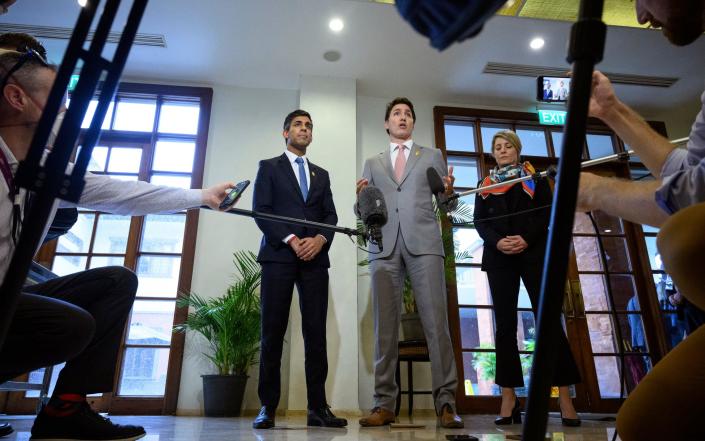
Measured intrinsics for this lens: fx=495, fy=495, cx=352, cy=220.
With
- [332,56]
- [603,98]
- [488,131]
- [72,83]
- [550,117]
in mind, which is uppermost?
[332,56]

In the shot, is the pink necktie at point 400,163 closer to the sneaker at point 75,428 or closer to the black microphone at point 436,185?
the black microphone at point 436,185

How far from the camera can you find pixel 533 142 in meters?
5.14

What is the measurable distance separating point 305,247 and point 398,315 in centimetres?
64

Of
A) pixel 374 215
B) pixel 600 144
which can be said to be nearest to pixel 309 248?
pixel 374 215

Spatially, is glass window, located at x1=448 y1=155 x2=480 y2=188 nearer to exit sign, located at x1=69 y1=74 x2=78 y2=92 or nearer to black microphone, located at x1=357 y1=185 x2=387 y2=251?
black microphone, located at x1=357 y1=185 x2=387 y2=251

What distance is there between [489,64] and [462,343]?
8.36ft

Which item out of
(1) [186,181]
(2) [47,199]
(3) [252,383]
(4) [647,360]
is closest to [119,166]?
(1) [186,181]

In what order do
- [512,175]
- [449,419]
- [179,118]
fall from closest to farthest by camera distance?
[449,419] → [512,175] → [179,118]

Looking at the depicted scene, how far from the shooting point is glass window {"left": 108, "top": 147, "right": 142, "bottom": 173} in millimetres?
4500

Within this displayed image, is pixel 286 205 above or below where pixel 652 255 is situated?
below

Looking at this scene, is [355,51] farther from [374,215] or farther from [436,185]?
[374,215]

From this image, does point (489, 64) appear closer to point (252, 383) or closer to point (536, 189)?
point (536, 189)

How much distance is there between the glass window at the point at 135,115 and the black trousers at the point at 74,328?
3.45 m

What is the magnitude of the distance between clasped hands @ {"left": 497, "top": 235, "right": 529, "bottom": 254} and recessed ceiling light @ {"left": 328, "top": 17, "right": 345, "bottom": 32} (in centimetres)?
228
